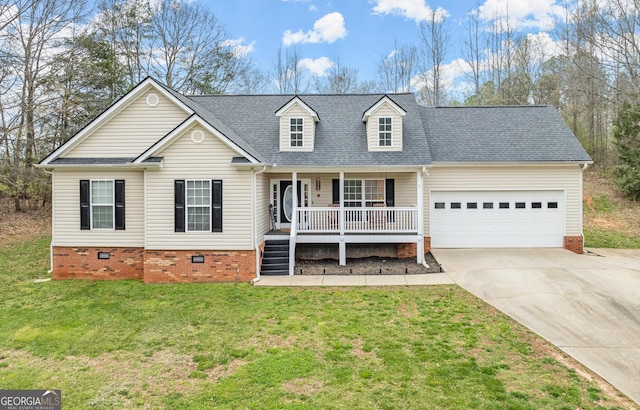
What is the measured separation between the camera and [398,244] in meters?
13.2

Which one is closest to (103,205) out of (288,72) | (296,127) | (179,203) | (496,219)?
(179,203)

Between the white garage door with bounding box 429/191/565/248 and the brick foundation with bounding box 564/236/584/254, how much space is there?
19 centimetres

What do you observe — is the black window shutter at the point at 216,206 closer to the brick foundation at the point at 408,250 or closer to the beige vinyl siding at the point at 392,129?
the beige vinyl siding at the point at 392,129

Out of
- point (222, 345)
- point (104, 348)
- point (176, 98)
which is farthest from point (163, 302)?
point (176, 98)

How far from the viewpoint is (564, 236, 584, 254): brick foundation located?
13.5 meters

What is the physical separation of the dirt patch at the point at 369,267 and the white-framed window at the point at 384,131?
444 cm

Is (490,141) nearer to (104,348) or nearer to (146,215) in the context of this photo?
(146,215)

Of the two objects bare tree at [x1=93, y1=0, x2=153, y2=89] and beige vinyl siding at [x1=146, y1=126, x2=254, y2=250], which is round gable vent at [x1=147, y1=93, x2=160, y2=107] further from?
bare tree at [x1=93, y1=0, x2=153, y2=89]

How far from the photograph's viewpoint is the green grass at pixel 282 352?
4676 millimetres

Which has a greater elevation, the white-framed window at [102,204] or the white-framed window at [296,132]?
the white-framed window at [296,132]

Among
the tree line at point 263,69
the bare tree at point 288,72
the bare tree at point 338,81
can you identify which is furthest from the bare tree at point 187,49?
the bare tree at point 338,81

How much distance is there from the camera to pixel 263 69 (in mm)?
31391

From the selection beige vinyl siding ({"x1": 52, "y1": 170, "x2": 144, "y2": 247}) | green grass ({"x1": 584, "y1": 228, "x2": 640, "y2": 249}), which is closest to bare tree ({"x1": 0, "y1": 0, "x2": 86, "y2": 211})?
beige vinyl siding ({"x1": 52, "y1": 170, "x2": 144, "y2": 247})

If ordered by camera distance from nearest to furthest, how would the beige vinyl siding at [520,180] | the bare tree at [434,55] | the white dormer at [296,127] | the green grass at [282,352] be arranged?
the green grass at [282,352], the white dormer at [296,127], the beige vinyl siding at [520,180], the bare tree at [434,55]
